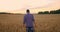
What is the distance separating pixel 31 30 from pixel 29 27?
207 millimetres

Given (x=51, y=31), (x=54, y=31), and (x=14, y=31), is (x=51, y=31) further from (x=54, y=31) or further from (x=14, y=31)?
(x=14, y=31)

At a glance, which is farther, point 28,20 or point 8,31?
point 8,31

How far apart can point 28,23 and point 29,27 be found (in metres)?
0.23

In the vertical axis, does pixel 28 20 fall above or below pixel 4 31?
above

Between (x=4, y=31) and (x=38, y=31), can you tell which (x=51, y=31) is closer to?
(x=38, y=31)

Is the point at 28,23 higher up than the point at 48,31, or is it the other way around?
the point at 28,23

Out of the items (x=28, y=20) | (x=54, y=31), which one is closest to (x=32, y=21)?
(x=28, y=20)

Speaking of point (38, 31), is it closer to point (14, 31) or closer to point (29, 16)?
point (14, 31)

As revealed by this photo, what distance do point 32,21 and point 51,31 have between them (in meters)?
5.55

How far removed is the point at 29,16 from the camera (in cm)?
1503

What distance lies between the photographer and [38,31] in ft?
68.0

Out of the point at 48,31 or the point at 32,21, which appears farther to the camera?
the point at 48,31

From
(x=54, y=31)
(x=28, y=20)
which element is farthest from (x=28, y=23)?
(x=54, y=31)

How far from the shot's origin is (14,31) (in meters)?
20.8
